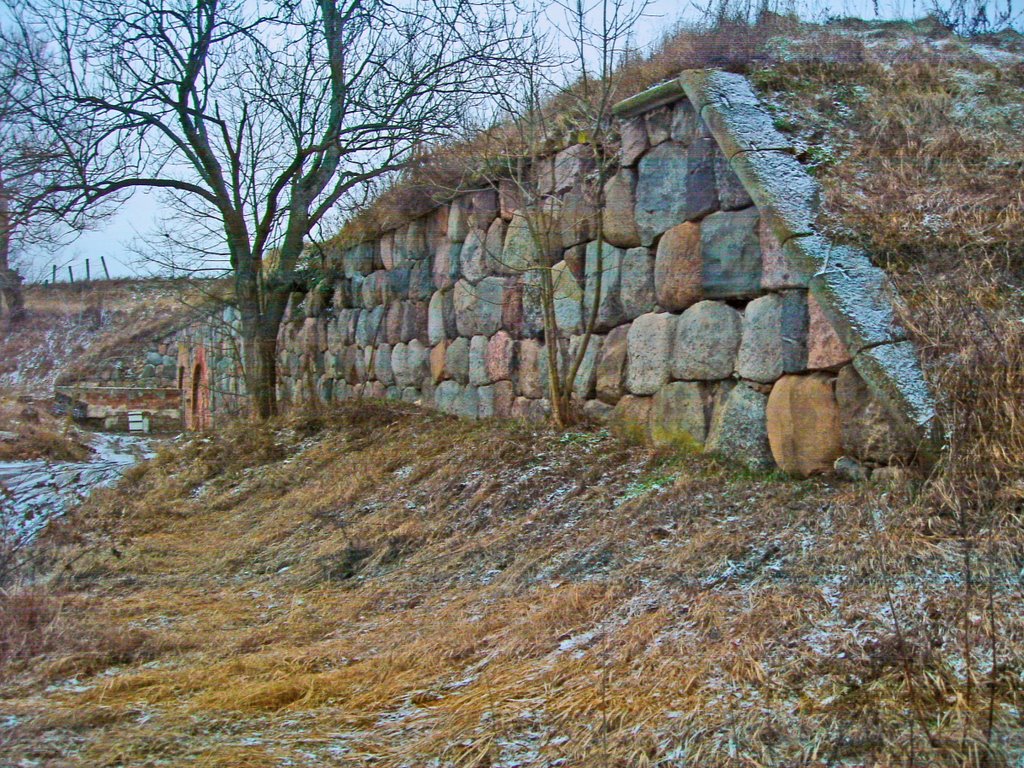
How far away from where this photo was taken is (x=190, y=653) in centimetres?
402

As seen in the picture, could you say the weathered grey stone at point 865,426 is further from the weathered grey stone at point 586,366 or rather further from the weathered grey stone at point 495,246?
the weathered grey stone at point 495,246

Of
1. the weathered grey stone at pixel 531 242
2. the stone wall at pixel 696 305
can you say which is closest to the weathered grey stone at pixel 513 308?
the stone wall at pixel 696 305

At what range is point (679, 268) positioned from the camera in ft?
18.2

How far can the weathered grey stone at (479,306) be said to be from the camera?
759 cm

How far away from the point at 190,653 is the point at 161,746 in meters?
1.08

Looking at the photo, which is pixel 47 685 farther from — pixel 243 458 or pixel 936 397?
pixel 243 458

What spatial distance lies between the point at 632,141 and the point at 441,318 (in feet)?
9.48

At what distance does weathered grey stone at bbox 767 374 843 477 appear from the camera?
4535 mm

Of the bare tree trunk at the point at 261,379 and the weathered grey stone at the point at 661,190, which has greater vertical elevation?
the weathered grey stone at the point at 661,190

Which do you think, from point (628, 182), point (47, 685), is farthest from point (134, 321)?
point (47, 685)

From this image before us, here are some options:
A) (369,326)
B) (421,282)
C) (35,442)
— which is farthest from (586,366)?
(35,442)

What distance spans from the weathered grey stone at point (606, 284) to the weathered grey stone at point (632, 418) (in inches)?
21.5

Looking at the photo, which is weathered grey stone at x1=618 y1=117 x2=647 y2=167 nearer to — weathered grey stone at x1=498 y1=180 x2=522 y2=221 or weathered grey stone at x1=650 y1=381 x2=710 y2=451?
weathered grey stone at x1=498 y1=180 x2=522 y2=221

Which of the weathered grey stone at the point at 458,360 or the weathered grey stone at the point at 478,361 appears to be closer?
the weathered grey stone at the point at 478,361
